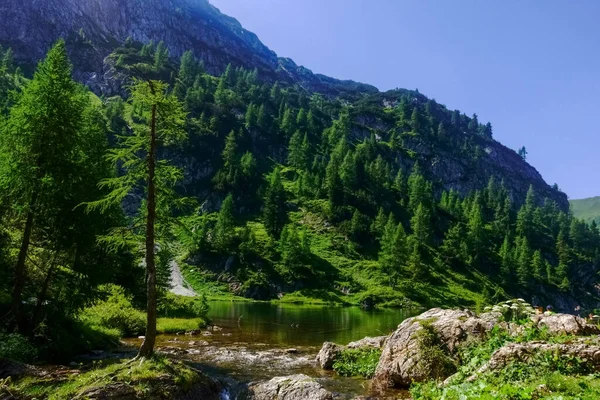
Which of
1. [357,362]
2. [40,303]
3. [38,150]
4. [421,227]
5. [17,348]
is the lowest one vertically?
[357,362]

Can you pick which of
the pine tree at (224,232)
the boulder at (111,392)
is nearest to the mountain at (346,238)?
the pine tree at (224,232)

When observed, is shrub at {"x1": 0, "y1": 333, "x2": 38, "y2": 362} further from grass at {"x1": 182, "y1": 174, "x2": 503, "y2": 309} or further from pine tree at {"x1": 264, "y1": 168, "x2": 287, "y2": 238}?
pine tree at {"x1": 264, "y1": 168, "x2": 287, "y2": 238}

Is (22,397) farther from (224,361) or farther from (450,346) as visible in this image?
(450,346)

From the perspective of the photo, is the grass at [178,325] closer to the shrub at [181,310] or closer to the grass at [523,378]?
the shrub at [181,310]

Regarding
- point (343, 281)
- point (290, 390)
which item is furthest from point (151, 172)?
point (343, 281)

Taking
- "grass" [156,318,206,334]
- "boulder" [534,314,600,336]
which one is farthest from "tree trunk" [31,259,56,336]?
"boulder" [534,314,600,336]

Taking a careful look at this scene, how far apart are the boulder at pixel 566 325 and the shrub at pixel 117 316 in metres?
32.9

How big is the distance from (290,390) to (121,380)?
765cm

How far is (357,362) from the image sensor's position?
2595cm

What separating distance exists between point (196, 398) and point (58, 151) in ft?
54.7

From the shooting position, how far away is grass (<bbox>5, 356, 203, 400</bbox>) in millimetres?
15039

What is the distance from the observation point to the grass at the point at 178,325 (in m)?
41.7

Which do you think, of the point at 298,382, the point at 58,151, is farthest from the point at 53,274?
the point at 298,382

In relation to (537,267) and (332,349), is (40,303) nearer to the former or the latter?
(332,349)
